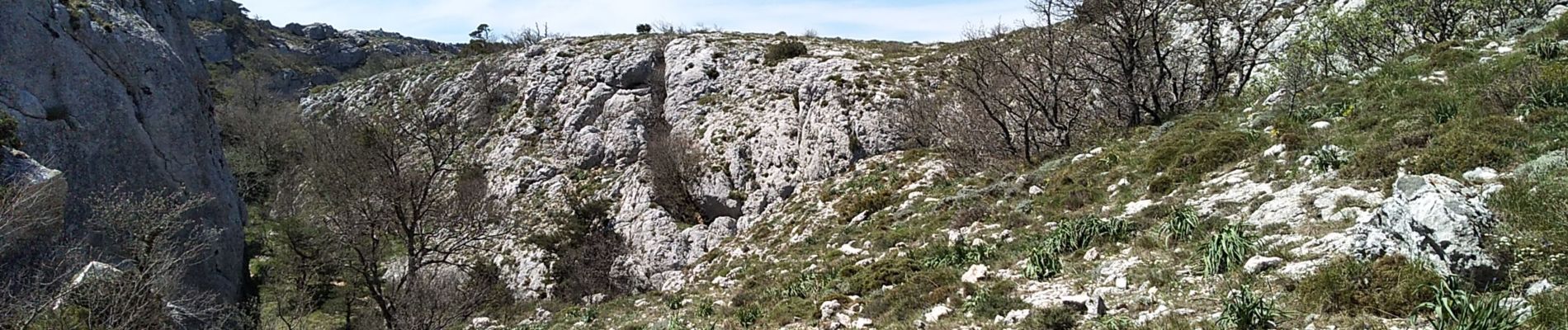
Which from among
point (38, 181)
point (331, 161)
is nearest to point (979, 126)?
point (38, 181)

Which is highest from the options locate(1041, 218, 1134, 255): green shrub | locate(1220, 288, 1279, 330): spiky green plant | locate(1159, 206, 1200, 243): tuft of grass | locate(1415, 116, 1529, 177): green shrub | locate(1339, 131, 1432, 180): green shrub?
locate(1415, 116, 1529, 177): green shrub

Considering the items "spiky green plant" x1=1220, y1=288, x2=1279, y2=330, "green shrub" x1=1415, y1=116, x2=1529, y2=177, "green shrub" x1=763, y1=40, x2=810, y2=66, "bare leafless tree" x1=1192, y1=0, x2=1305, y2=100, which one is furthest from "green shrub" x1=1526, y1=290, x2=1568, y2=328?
"green shrub" x1=763, y1=40, x2=810, y2=66

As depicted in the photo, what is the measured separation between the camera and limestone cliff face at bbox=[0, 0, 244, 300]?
2652 centimetres

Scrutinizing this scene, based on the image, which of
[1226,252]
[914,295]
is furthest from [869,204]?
[1226,252]

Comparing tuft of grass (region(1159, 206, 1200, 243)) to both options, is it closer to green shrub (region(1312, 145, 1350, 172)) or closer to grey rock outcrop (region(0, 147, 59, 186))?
green shrub (region(1312, 145, 1350, 172))

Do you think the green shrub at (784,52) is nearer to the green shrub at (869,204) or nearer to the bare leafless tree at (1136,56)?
the green shrub at (869,204)

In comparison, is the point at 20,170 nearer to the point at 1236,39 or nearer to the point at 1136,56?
the point at 1136,56

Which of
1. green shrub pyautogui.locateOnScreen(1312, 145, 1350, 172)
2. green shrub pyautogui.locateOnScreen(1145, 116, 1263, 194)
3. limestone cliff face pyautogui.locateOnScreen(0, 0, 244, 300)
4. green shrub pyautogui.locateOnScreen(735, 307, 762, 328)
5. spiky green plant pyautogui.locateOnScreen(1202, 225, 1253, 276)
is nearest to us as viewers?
spiky green plant pyautogui.locateOnScreen(1202, 225, 1253, 276)

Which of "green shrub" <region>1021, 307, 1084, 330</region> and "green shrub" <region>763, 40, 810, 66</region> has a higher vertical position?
"green shrub" <region>763, 40, 810, 66</region>

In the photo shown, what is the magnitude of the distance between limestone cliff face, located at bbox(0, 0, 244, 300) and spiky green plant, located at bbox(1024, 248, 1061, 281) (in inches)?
1260

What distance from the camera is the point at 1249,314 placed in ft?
18.2

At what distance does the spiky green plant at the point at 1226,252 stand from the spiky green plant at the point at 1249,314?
50.3 inches

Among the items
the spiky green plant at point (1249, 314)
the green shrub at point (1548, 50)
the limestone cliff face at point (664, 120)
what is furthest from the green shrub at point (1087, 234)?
the limestone cliff face at point (664, 120)

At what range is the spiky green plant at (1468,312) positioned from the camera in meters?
4.38
